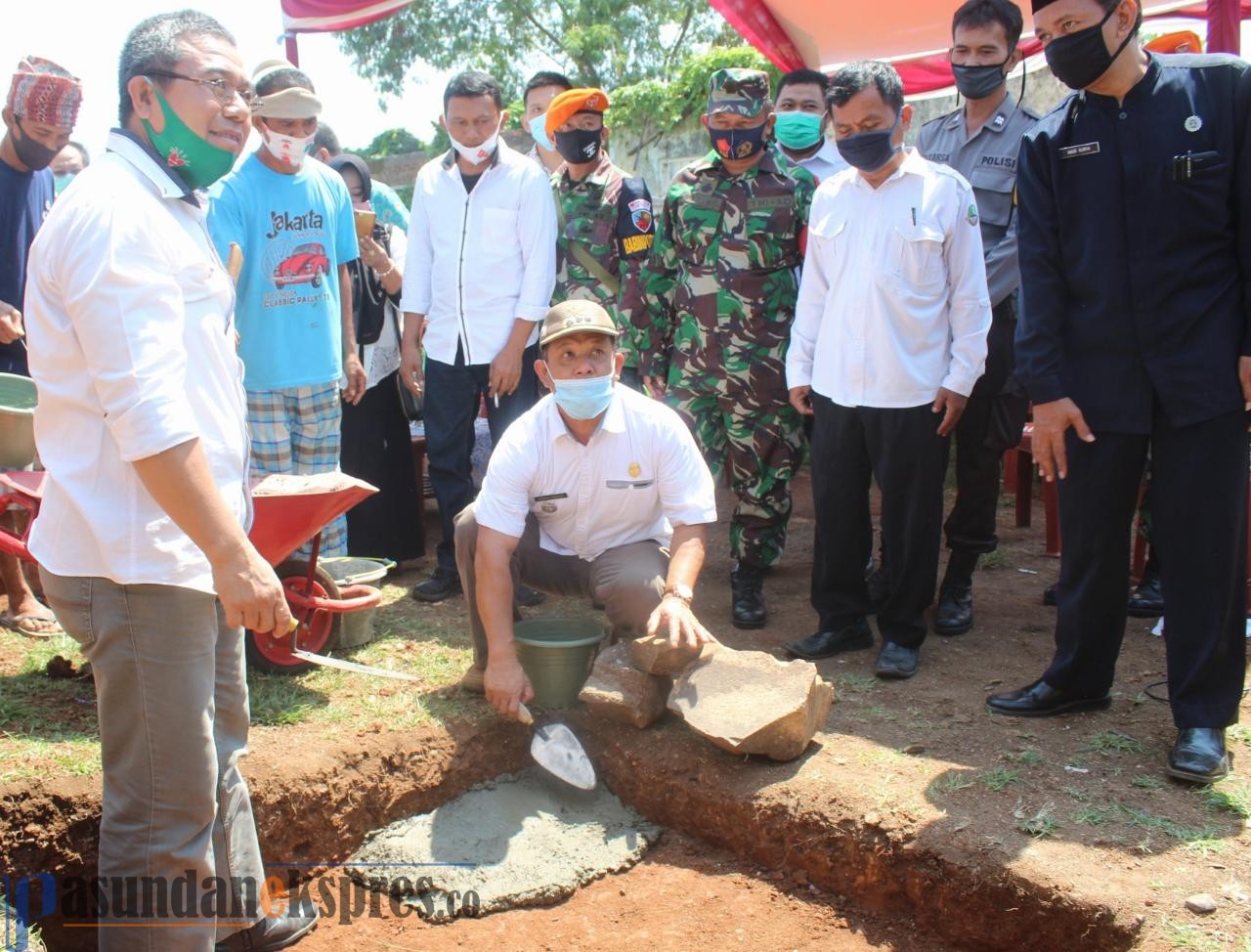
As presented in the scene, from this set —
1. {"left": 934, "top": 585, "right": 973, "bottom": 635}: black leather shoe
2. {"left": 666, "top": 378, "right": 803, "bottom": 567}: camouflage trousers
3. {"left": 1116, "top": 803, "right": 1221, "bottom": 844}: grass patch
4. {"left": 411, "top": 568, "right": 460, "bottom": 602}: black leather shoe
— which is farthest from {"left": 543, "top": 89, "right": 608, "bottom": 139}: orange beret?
{"left": 1116, "top": 803, "right": 1221, "bottom": 844}: grass patch

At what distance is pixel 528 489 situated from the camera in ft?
13.2

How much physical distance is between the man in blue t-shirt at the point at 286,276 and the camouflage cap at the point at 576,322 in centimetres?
121

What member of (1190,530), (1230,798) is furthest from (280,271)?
(1230,798)

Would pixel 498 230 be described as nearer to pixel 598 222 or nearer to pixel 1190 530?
pixel 598 222

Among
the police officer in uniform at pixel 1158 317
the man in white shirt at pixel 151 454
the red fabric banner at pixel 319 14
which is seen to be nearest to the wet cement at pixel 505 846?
the man in white shirt at pixel 151 454

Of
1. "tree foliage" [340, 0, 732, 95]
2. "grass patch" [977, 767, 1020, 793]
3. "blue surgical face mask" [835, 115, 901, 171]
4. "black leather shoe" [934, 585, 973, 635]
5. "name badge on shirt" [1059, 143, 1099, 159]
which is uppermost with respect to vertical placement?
"tree foliage" [340, 0, 732, 95]

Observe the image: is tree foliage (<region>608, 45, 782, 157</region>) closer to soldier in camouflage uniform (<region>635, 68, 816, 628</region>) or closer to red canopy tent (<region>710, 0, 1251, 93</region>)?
red canopy tent (<region>710, 0, 1251, 93</region>)

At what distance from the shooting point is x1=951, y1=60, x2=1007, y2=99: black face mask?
14.4ft

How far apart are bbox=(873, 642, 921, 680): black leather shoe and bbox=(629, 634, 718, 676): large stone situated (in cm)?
80

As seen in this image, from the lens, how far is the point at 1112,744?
3.57 meters

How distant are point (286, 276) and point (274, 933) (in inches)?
100

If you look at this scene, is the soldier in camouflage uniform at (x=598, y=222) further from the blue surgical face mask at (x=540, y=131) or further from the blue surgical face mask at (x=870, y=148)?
the blue surgical face mask at (x=870, y=148)

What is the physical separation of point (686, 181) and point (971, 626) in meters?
2.29

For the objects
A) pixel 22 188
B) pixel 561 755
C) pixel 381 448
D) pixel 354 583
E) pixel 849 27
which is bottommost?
pixel 561 755
